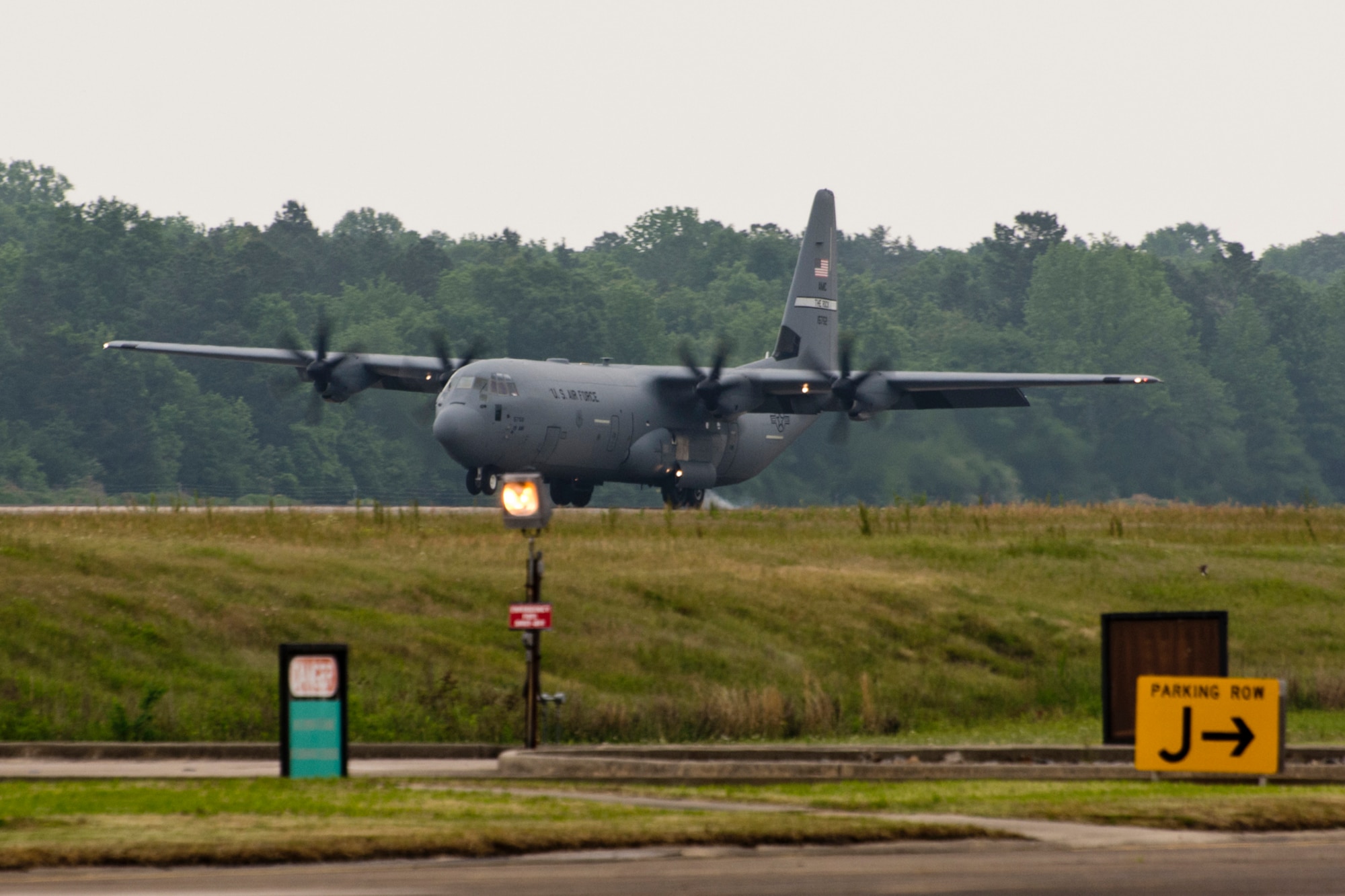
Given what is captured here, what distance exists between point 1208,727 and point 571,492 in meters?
36.5

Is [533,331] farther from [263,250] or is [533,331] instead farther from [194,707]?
[194,707]

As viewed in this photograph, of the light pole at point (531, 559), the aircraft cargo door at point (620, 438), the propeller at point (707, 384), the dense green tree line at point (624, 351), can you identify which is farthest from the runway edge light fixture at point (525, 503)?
the dense green tree line at point (624, 351)

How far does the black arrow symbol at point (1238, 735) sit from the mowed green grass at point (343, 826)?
3798 millimetres

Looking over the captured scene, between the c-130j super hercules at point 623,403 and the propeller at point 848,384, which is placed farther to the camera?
the propeller at point 848,384

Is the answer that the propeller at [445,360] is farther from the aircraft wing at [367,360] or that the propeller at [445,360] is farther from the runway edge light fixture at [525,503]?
the runway edge light fixture at [525,503]

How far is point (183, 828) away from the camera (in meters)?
14.3

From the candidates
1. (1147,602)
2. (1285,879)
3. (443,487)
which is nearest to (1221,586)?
(1147,602)

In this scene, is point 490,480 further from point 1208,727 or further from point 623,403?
point 1208,727

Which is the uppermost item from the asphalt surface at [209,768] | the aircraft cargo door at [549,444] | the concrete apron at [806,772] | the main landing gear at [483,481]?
the aircraft cargo door at [549,444]

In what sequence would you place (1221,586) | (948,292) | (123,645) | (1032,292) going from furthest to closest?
(948,292) → (1032,292) → (1221,586) → (123,645)

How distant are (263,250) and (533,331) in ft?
62.3

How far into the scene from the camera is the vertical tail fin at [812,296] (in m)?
60.7

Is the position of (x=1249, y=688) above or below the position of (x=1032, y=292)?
below

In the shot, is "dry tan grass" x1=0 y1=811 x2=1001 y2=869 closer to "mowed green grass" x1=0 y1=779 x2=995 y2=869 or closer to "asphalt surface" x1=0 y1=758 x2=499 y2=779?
"mowed green grass" x1=0 y1=779 x2=995 y2=869
